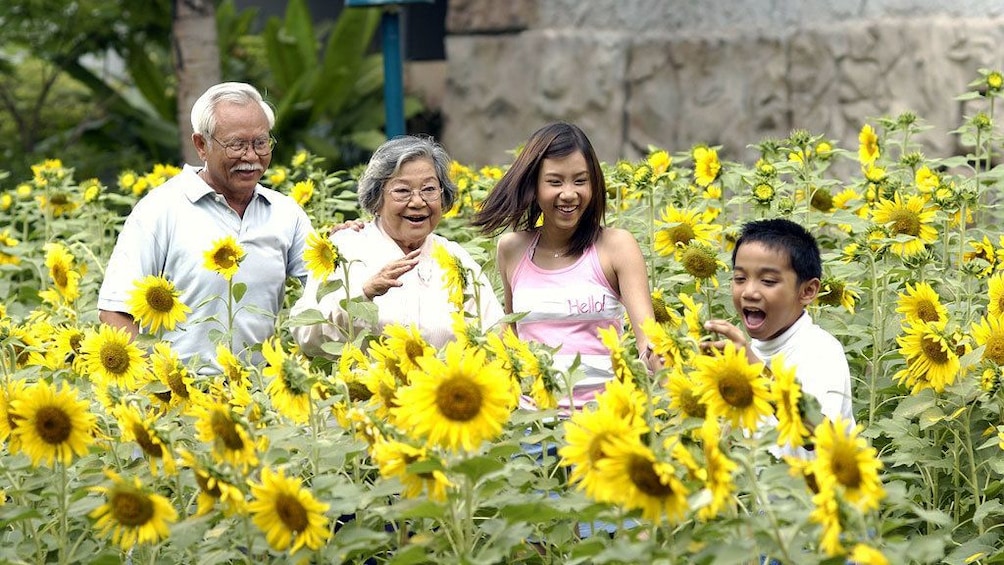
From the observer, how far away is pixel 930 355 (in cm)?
314

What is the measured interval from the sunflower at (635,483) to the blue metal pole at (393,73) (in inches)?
227

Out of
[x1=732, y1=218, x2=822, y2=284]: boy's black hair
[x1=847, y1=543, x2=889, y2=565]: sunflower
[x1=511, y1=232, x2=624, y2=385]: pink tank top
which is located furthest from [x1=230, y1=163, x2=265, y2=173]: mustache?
[x1=847, y1=543, x2=889, y2=565]: sunflower

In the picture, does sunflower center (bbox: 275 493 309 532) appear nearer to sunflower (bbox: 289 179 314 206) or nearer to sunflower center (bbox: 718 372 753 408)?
sunflower center (bbox: 718 372 753 408)

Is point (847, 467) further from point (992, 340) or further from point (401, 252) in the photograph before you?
point (401, 252)

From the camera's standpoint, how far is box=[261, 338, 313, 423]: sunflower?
8.29ft

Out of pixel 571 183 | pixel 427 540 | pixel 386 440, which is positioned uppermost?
pixel 571 183

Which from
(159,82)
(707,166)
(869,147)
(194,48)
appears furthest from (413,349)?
(159,82)

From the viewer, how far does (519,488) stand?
2.63 meters

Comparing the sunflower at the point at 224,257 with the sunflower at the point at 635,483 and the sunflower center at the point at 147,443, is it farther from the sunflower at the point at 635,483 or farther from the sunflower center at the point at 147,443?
the sunflower at the point at 635,483

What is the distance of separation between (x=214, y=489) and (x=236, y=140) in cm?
165

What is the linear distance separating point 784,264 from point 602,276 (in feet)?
2.17

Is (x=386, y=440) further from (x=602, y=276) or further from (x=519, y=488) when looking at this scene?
(x=602, y=276)

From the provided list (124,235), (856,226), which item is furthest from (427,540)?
(856,226)

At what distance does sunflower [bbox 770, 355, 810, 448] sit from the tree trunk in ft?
21.7
